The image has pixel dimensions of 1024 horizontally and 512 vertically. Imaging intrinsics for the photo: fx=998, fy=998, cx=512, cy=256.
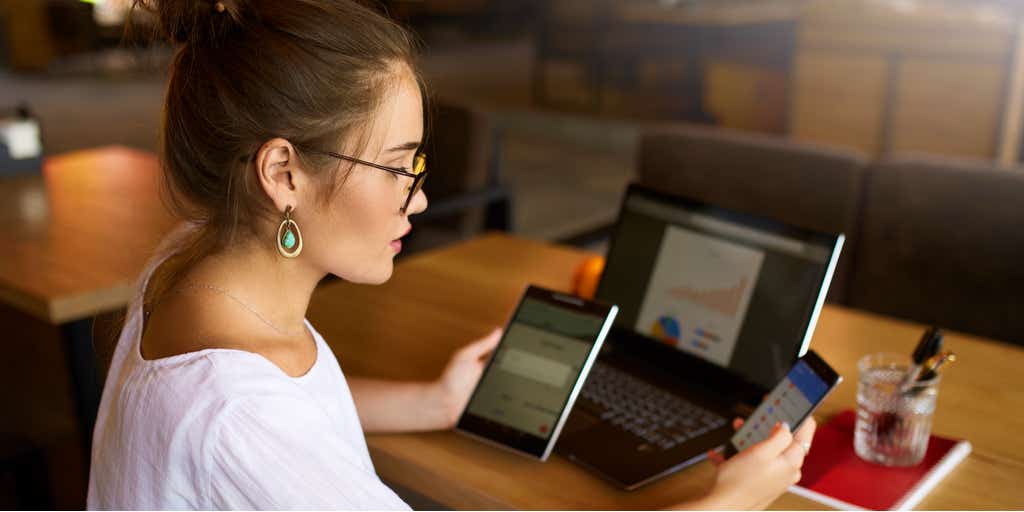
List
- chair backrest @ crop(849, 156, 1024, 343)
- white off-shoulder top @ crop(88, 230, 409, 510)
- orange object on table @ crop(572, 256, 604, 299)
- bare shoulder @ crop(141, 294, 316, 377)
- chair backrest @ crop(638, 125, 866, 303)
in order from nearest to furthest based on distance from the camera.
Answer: white off-shoulder top @ crop(88, 230, 409, 510), bare shoulder @ crop(141, 294, 316, 377), orange object on table @ crop(572, 256, 604, 299), chair backrest @ crop(849, 156, 1024, 343), chair backrest @ crop(638, 125, 866, 303)

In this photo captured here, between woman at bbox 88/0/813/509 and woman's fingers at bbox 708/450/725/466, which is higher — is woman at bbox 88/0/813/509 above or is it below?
above

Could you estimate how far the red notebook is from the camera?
114cm

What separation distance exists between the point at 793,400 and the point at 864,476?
5.7 inches

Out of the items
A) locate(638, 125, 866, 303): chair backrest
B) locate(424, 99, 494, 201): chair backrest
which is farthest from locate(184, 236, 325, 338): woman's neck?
locate(424, 99, 494, 201): chair backrest

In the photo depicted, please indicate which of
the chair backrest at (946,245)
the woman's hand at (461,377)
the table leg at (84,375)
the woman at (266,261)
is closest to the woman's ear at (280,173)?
the woman at (266,261)

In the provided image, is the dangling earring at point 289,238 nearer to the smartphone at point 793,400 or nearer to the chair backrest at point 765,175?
the smartphone at point 793,400

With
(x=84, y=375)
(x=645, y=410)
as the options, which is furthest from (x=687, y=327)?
(x=84, y=375)

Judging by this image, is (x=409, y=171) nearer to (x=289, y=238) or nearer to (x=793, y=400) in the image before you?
(x=289, y=238)

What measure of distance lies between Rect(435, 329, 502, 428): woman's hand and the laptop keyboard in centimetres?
15

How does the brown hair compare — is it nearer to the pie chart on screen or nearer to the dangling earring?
the dangling earring

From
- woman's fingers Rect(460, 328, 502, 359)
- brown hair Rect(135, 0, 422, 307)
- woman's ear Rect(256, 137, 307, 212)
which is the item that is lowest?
woman's fingers Rect(460, 328, 502, 359)

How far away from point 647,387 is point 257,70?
0.72m

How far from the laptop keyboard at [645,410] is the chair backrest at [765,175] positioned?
2.98 ft

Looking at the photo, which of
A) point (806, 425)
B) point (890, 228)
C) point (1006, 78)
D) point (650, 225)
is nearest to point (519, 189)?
point (1006, 78)
